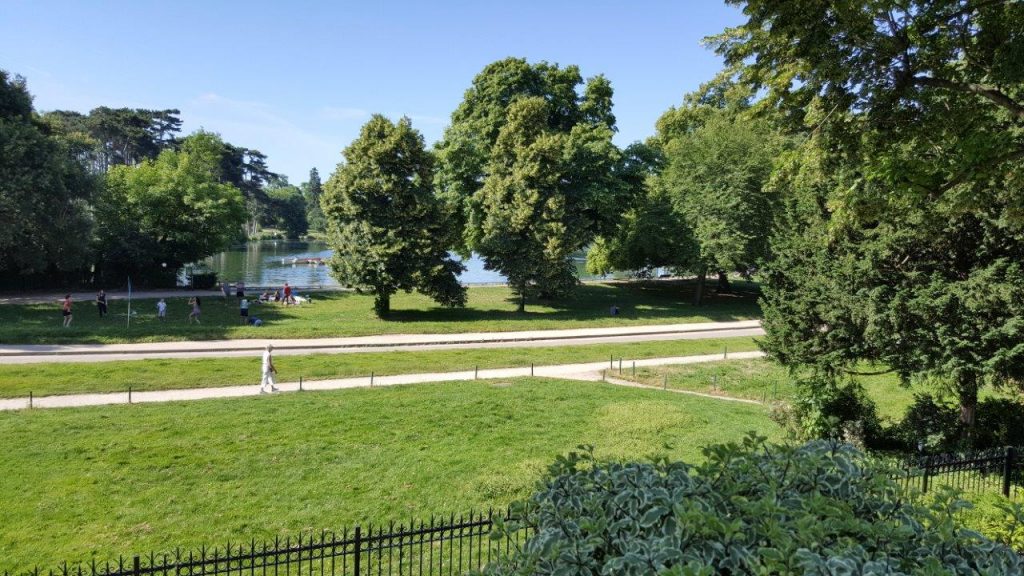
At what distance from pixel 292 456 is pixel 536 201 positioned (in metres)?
26.0

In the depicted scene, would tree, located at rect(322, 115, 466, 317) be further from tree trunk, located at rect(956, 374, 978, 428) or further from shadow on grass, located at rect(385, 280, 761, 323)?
tree trunk, located at rect(956, 374, 978, 428)

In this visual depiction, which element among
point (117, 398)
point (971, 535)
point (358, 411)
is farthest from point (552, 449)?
point (117, 398)

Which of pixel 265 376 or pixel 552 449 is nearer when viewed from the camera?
pixel 552 449

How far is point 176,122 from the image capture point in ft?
Answer: 343

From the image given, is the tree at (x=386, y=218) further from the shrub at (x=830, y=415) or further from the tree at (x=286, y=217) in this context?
the tree at (x=286, y=217)

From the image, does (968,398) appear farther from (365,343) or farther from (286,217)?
(286,217)

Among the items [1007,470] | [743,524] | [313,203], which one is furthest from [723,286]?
[313,203]

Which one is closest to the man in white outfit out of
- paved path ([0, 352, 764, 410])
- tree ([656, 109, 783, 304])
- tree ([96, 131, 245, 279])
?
paved path ([0, 352, 764, 410])

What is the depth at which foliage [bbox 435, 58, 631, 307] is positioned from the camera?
37250mm

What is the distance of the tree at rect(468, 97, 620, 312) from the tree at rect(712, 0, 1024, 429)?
22925 millimetres

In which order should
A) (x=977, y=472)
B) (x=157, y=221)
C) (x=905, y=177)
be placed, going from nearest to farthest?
(x=905, y=177), (x=977, y=472), (x=157, y=221)

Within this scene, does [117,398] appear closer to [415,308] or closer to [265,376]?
[265,376]

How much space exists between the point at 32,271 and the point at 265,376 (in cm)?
2608

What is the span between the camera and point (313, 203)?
541 feet
